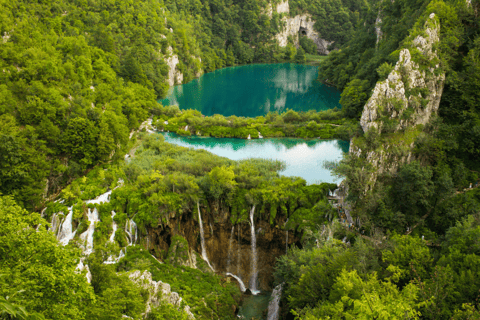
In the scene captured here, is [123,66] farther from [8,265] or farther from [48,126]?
[8,265]

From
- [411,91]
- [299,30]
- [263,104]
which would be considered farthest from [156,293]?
[299,30]

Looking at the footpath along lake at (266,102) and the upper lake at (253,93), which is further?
the upper lake at (253,93)

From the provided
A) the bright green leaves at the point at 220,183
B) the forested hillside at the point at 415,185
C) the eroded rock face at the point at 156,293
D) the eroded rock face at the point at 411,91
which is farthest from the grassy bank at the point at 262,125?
the eroded rock face at the point at 156,293

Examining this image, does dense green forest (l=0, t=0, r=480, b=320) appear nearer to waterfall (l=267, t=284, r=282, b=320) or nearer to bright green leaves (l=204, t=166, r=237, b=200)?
bright green leaves (l=204, t=166, r=237, b=200)

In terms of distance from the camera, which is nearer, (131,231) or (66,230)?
(131,231)

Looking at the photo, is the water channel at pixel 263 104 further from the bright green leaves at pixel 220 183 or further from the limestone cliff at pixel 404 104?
the bright green leaves at pixel 220 183

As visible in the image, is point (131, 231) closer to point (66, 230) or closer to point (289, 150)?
point (66, 230)
